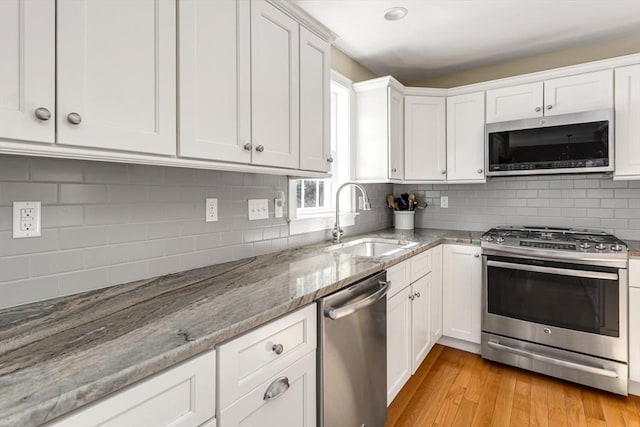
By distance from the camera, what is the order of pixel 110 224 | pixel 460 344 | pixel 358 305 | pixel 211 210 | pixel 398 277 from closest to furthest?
pixel 110 224, pixel 358 305, pixel 211 210, pixel 398 277, pixel 460 344

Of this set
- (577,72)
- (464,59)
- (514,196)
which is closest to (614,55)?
(577,72)

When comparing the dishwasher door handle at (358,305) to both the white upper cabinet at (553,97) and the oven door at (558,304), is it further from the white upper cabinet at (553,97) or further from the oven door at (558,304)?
the white upper cabinet at (553,97)

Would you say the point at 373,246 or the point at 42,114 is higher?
the point at 42,114

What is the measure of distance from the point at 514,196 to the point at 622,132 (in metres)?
0.86

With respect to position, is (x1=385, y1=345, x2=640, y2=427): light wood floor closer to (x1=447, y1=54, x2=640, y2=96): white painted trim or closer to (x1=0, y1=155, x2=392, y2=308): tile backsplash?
(x1=0, y1=155, x2=392, y2=308): tile backsplash

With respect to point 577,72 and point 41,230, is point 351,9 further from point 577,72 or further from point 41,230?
point 41,230

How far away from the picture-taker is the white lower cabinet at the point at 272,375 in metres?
0.92

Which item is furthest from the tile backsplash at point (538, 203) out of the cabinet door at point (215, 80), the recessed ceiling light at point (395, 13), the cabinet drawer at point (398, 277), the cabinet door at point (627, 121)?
the cabinet door at point (215, 80)

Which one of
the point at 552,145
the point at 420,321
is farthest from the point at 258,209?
the point at 552,145

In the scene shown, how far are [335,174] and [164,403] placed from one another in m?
2.19

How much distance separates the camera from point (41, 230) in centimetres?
111

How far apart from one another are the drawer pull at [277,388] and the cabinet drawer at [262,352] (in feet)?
0.11

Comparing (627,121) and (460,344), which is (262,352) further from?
(627,121)

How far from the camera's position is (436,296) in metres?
2.62
